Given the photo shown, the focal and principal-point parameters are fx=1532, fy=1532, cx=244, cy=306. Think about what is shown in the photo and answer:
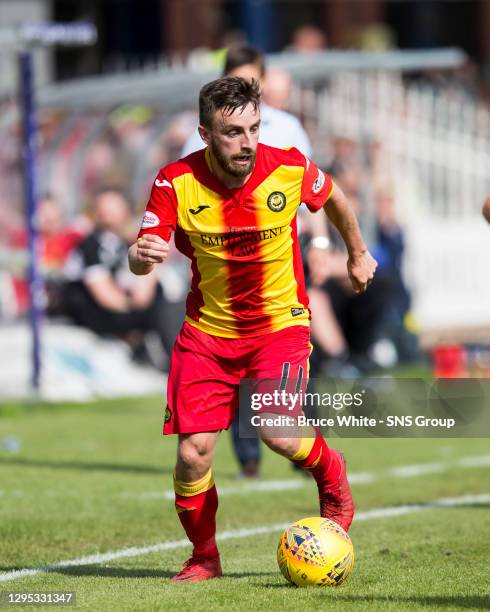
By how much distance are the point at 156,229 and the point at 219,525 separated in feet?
7.87

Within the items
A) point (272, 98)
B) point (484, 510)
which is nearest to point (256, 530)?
point (484, 510)

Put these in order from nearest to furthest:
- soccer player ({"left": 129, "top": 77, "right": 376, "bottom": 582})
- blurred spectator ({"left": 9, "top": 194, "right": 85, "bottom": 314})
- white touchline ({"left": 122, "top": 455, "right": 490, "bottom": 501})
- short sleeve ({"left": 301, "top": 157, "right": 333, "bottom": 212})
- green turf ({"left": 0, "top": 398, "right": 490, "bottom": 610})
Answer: green turf ({"left": 0, "top": 398, "right": 490, "bottom": 610})
soccer player ({"left": 129, "top": 77, "right": 376, "bottom": 582})
short sleeve ({"left": 301, "top": 157, "right": 333, "bottom": 212})
white touchline ({"left": 122, "top": 455, "right": 490, "bottom": 501})
blurred spectator ({"left": 9, "top": 194, "right": 85, "bottom": 314})

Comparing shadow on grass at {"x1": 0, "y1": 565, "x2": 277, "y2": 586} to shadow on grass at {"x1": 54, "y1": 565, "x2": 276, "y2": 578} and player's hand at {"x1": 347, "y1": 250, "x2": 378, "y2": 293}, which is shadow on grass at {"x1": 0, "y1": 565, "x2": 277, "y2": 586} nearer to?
shadow on grass at {"x1": 54, "y1": 565, "x2": 276, "y2": 578}

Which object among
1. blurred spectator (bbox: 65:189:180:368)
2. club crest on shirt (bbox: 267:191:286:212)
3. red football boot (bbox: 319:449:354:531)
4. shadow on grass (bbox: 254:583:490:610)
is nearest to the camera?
shadow on grass (bbox: 254:583:490:610)

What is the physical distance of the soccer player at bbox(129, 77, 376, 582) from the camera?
20.6 ft

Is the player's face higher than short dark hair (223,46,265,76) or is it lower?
higher

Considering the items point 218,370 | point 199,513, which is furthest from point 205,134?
point 199,513

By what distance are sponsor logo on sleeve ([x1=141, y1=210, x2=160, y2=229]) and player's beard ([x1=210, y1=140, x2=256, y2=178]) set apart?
1.15 feet

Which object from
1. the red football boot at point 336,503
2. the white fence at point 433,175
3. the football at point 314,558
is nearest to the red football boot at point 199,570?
the football at point 314,558

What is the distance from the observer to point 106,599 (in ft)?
19.3

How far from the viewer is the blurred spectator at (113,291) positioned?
15531 mm

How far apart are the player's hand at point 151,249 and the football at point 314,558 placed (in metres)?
1.23

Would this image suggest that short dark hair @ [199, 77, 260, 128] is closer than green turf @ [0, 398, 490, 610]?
No

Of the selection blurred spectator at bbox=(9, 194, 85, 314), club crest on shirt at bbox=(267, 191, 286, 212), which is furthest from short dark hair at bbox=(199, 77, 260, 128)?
blurred spectator at bbox=(9, 194, 85, 314)
